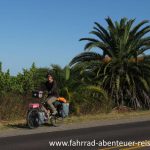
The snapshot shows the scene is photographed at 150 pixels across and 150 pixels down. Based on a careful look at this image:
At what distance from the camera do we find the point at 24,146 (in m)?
12.6

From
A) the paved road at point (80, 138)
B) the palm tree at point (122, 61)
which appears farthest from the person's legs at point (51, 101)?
the palm tree at point (122, 61)

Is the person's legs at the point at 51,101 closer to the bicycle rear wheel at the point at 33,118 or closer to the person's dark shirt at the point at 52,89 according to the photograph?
the person's dark shirt at the point at 52,89

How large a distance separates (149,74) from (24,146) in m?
18.1

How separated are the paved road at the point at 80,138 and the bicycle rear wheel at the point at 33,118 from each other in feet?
4.72

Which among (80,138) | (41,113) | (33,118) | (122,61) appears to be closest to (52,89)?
(41,113)

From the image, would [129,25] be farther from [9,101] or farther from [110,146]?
[110,146]

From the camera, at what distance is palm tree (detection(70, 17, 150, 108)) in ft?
95.7

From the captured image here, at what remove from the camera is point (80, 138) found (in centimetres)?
1424

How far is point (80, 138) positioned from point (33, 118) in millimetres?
3349

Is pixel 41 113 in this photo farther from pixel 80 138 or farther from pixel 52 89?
pixel 80 138

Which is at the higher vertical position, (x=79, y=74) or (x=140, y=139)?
(x=79, y=74)

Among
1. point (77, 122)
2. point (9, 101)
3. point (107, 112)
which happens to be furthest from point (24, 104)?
point (107, 112)

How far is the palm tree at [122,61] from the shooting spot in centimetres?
2917

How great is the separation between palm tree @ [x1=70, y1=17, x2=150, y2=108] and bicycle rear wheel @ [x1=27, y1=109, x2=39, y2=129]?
1182 cm
